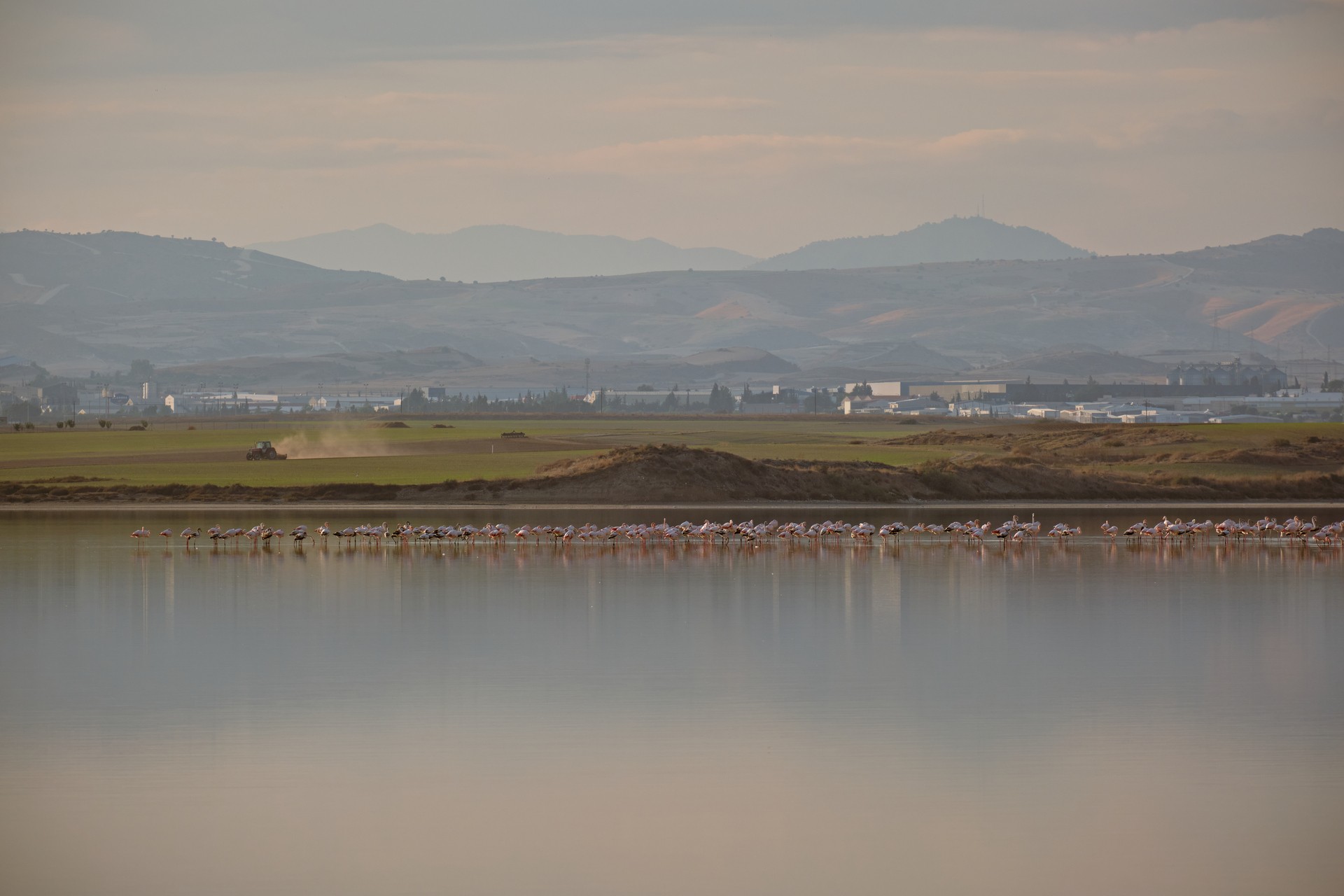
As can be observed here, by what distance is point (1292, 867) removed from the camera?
42.7 ft

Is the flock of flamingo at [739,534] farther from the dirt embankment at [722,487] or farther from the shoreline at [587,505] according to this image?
the dirt embankment at [722,487]

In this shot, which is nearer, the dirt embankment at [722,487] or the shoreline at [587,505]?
the shoreline at [587,505]

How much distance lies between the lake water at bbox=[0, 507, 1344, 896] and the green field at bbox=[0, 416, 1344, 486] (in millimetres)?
36135

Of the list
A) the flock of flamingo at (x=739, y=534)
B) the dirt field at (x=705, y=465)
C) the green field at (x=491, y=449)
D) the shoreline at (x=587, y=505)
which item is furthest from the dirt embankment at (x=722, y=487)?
the flock of flamingo at (x=739, y=534)

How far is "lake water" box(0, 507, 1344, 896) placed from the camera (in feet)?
43.6

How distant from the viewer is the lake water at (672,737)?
13.3 metres

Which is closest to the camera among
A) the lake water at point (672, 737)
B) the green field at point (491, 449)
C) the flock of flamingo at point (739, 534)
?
the lake water at point (672, 737)

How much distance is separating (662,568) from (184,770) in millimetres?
20581

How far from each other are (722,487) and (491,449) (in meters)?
32.7

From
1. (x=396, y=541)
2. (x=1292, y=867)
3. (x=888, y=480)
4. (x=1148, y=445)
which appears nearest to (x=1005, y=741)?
(x=1292, y=867)

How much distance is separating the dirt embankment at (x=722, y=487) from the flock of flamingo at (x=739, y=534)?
1336 centimetres

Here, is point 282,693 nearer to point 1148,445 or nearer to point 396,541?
point 396,541

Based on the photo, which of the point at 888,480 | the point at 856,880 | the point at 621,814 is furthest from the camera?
the point at 888,480

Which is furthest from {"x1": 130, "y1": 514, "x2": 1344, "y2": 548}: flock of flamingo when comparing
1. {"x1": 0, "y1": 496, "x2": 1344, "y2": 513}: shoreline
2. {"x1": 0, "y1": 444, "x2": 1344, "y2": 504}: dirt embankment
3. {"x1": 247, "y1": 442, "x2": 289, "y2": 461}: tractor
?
{"x1": 247, "y1": 442, "x2": 289, "y2": 461}: tractor
